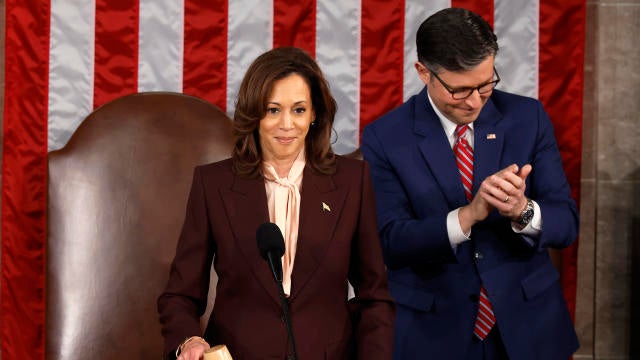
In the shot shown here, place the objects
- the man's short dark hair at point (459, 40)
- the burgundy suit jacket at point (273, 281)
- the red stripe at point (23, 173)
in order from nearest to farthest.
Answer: the burgundy suit jacket at point (273, 281)
the man's short dark hair at point (459, 40)
the red stripe at point (23, 173)

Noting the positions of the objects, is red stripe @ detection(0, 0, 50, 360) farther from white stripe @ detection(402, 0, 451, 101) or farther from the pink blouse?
the pink blouse

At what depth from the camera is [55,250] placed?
3223 millimetres

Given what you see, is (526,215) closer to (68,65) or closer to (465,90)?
(465,90)

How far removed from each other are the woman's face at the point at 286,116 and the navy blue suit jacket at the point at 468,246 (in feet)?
1.68

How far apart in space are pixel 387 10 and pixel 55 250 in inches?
63.1

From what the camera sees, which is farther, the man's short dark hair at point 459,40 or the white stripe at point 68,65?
the white stripe at point 68,65

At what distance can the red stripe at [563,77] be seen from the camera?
11.3ft

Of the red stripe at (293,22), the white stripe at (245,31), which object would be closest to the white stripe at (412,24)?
the red stripe at (293,22)

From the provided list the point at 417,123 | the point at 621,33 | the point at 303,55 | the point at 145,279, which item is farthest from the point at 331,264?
the point at 621,33

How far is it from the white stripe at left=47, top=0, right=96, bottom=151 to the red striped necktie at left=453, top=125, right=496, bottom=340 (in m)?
1.62

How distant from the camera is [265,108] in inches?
77.8

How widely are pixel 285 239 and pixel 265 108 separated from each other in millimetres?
307

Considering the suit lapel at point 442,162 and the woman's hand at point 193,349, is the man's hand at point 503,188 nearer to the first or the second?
the suit lapel at point 442,162

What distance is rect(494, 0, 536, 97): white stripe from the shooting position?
136 inches
